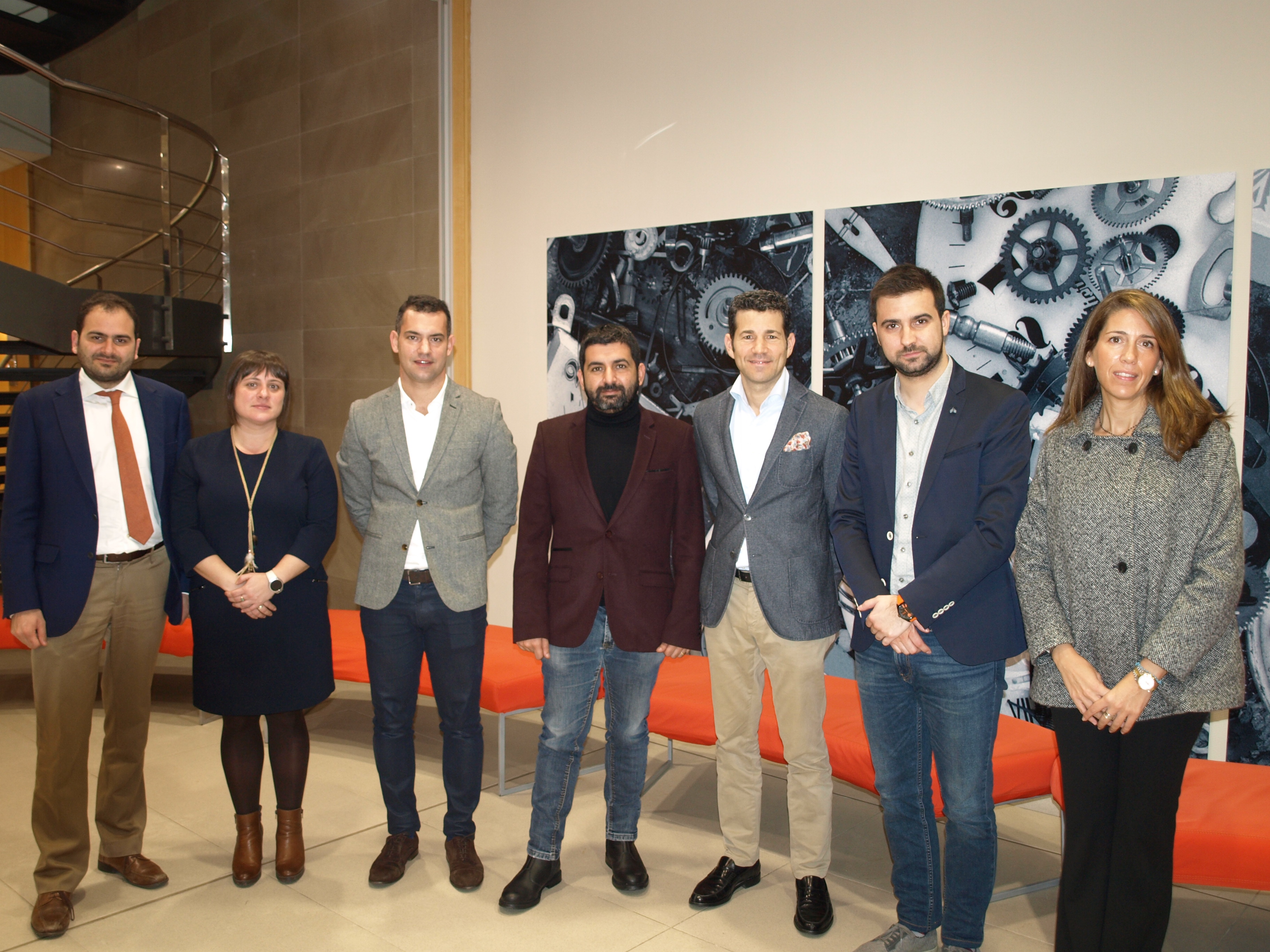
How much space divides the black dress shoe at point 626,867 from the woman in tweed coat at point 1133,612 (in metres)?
1.27

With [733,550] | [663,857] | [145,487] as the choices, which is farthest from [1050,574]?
[145,487]

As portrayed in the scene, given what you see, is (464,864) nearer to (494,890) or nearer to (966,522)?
(494,890)

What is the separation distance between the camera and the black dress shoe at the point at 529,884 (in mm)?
2883

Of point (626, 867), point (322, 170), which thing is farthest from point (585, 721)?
point (322, 170)

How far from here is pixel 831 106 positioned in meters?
3.96

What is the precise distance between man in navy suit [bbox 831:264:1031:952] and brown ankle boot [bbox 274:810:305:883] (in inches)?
71.6

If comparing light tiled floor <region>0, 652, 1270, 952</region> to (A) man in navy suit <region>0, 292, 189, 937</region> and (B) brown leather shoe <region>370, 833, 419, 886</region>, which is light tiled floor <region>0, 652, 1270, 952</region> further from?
(A) man in navy suit <region>0, 292, 189, 937</region>

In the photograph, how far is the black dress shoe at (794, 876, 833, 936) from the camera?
2.74m

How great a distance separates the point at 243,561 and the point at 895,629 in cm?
194

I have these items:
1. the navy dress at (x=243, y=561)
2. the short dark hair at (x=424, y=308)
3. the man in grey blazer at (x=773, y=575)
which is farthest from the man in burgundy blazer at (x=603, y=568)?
the navy dress at (x=243, y=561)

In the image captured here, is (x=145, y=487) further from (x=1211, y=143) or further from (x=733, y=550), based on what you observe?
(x=1211, y=143)

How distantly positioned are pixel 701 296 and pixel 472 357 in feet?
5.42

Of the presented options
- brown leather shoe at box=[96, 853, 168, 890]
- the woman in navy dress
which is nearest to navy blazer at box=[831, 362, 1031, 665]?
the woman in navy dress

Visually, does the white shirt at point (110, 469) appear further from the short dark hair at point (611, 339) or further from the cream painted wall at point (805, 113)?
the cream painted wall at point (805, 113)
